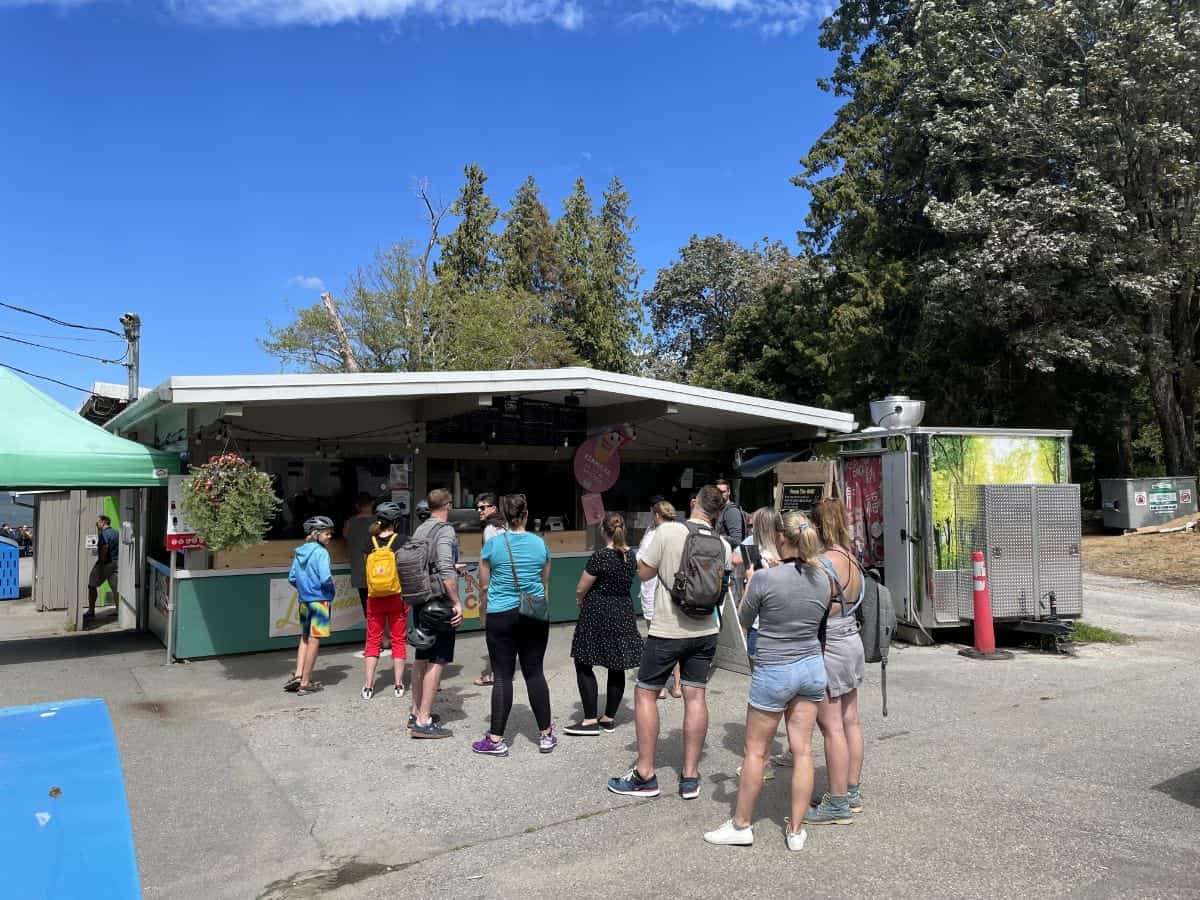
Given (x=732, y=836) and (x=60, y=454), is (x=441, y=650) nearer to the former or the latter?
(x=732, y=836)

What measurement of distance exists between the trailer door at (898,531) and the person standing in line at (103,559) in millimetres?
10435

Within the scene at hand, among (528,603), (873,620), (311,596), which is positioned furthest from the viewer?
(311,596)

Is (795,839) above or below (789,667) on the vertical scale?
below

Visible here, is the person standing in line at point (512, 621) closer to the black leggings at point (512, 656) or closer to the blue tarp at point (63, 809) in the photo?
the black leggings at point (512, 656)

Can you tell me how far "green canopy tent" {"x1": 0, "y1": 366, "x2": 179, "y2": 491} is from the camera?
8.09 metres

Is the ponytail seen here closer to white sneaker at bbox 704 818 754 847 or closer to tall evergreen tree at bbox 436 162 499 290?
white sneaker at bbox 704 818 754 847

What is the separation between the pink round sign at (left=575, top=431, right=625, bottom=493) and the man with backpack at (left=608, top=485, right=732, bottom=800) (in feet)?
20.6

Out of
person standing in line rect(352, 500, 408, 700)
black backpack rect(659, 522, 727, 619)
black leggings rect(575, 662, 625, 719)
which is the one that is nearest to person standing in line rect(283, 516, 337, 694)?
person standing in line rect(352, 500, 408, 700)

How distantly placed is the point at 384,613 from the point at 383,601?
0.10 meters

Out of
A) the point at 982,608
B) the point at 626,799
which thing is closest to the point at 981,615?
the point at 982,608

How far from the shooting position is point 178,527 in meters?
8.09

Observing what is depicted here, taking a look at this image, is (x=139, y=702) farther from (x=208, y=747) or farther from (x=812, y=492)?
(x=812, y=492)

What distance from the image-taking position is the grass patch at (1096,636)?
31.0 feet

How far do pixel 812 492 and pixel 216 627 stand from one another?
265 inches
